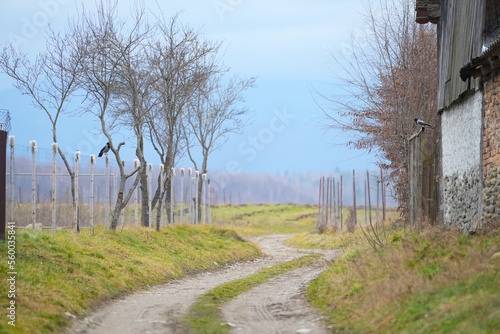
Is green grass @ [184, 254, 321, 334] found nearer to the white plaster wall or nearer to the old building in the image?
the old building

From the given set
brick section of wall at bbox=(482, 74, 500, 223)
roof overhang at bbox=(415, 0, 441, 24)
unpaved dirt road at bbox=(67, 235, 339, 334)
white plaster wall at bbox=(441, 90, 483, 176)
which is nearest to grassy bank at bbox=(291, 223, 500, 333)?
unpaved dirt road at bbox=(67, 235, 339, 334)

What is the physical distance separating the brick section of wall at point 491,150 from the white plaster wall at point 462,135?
375mm

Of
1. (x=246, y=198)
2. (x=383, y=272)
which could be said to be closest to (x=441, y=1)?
(x=383, y=272)

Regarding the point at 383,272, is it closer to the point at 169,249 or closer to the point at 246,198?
the point at 169,249

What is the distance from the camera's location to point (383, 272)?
360 inches

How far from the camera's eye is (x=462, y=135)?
519 inches

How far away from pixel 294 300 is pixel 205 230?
42.4 ft

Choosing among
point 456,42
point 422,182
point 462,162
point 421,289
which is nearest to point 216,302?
point 421,289

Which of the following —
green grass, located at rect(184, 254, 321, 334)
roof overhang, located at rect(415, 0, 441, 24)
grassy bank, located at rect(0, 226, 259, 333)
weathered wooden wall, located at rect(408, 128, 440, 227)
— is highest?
roof overhang, located at rect(415, 0, 441, 24)

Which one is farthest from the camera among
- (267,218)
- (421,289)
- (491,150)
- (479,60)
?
(267,218)

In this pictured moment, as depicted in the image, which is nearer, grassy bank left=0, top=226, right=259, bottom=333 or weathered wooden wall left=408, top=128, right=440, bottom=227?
grassy bank left=0, top=226, right=259, bottom=333

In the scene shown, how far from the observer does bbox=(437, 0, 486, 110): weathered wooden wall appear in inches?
486

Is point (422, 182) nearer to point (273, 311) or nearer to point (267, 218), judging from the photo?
point (273, 311)

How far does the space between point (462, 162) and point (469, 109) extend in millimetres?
1252
